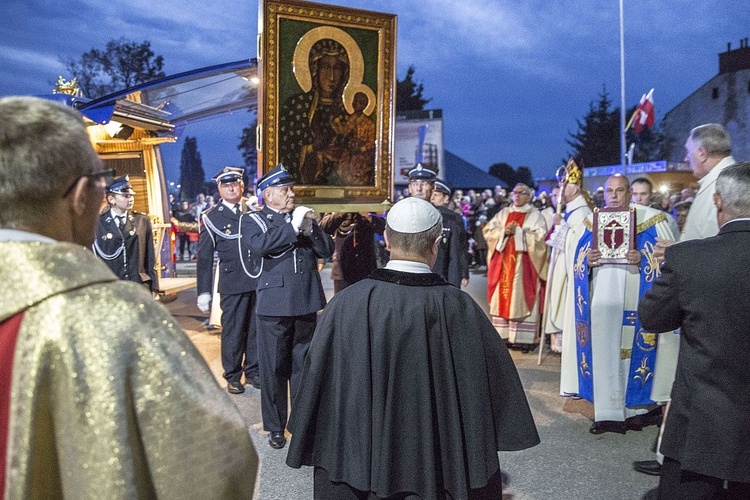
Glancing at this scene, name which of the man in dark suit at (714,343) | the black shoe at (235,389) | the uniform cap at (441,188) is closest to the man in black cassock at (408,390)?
the man in dark suit at (714,343)

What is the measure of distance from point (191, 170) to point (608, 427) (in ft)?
156

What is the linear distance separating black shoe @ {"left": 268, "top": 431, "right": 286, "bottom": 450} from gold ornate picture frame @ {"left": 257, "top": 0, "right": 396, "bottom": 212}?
1800 millimetres

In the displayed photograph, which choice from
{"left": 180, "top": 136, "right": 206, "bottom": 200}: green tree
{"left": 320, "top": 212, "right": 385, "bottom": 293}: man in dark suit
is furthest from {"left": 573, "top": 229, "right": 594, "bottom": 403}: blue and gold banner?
{"left": 180, "top": 136, "right": 206, "bottom": 200}: green tree

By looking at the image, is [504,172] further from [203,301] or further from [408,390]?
Answer: [408,390]

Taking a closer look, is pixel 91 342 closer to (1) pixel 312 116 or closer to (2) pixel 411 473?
(2) pixel 411 473

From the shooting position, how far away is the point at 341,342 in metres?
2.87

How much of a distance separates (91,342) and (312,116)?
3943mm

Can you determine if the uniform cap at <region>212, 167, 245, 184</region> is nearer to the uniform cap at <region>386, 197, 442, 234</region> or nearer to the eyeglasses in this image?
the uniform cap at <region>386, 197, 442, 234</region>

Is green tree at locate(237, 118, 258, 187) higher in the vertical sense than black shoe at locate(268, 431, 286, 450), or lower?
higher

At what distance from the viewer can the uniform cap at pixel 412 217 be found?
2.88m

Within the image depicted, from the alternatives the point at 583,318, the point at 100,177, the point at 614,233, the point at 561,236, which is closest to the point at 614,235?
the point at 614,233

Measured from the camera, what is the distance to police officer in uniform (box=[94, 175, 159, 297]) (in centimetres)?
657

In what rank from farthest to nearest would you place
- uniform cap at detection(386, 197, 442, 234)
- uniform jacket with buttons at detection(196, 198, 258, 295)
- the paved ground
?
uniform jacket with buttons at detection(196, 198, 258, 295) < the paved ground < uniform cap at detection(386, 197, 442, 234)

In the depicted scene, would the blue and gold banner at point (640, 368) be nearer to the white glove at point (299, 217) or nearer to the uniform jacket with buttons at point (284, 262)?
the uniform jacket with buttons at point (284, 262)
